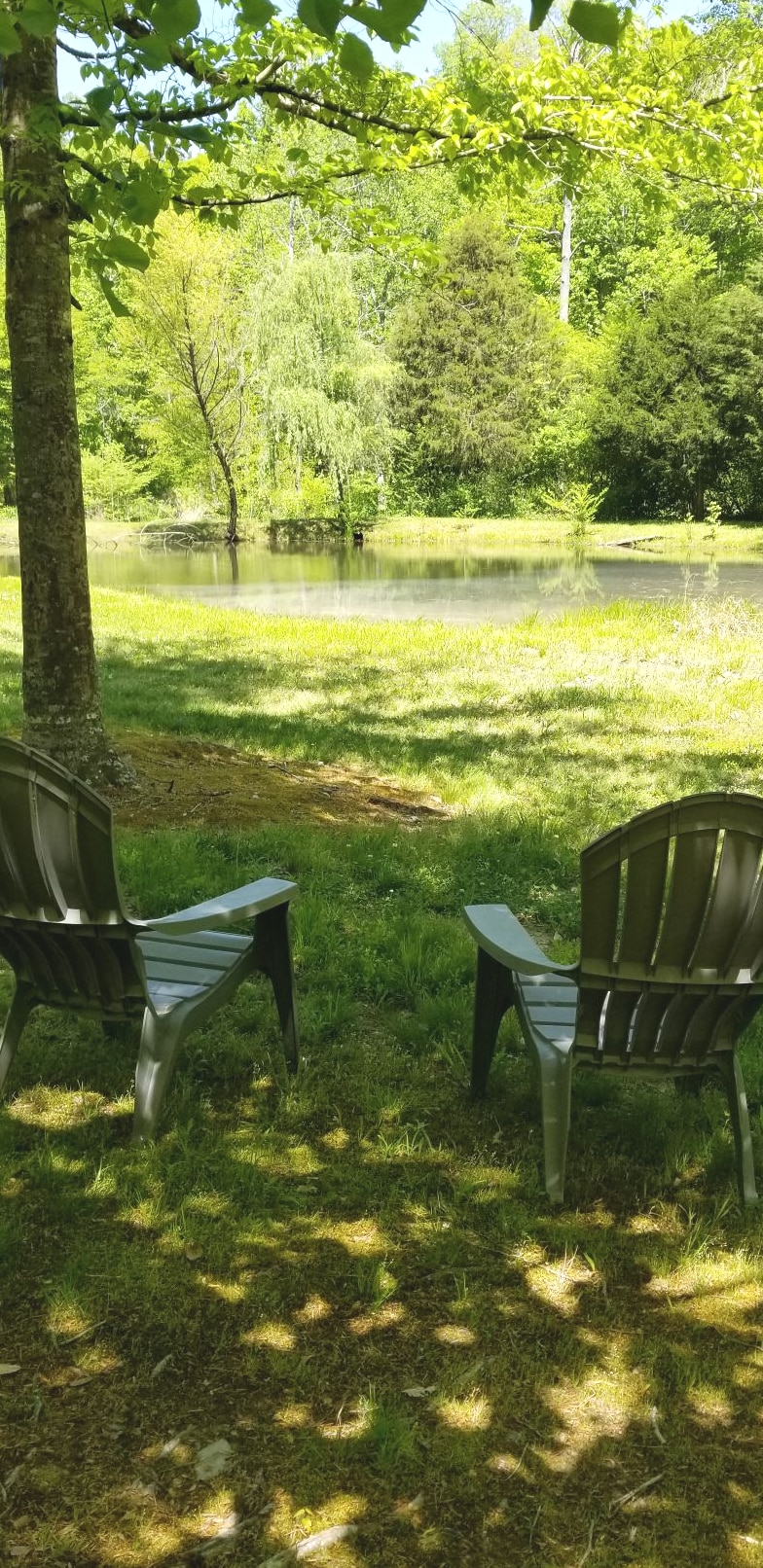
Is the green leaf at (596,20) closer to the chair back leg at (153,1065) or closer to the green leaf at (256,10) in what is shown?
the green leaf at (256,10)

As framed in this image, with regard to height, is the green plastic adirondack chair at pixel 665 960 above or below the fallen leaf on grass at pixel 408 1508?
above

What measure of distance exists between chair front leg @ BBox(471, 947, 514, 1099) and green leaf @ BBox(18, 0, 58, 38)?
2.86m

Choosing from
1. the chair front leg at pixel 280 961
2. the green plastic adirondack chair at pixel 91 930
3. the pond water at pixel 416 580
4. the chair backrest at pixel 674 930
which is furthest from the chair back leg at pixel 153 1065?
the pond water at pixel 416 580

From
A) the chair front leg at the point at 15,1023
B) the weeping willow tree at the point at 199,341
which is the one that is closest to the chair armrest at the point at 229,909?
the chair front leg at the point at 15,1023

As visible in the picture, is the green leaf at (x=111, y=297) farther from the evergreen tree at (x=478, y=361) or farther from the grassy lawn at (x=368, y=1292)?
the evergreen tree at (x=478, y=361)

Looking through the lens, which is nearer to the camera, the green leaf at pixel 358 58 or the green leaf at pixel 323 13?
the green leaf at pixel 323 13

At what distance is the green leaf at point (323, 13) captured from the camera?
2.39m

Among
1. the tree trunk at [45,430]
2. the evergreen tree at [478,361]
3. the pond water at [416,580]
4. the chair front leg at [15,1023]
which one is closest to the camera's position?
the chair front leg at [15,1023]

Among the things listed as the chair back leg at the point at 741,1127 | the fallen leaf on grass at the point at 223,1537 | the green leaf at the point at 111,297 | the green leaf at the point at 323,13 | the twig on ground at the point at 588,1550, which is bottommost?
the twig on ground at the point at 588,1550

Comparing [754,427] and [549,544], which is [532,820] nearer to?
[549,544]

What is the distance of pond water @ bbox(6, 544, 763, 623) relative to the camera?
848 inches

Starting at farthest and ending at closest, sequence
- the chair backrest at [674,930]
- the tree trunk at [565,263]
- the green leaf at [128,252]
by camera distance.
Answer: the tree trunk at [565,263] → the green leaf at [128,252] → the chair backrest at [674,930]

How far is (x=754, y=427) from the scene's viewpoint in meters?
41.5

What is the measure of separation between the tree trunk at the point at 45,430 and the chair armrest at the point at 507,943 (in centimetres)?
331
